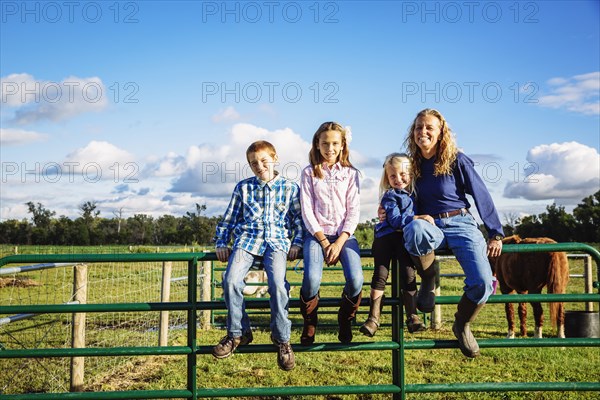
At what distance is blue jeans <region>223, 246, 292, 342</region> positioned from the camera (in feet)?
11.0

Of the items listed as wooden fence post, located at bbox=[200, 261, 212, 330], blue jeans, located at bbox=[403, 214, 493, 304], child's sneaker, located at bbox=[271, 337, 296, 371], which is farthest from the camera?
wooden fence post, located at bbox=[200, 261, 212, 330]

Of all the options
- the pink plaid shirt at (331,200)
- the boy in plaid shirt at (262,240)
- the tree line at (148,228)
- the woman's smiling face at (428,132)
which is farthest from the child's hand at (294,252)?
the tree line at (148,228)

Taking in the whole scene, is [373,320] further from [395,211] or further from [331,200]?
[331,200]

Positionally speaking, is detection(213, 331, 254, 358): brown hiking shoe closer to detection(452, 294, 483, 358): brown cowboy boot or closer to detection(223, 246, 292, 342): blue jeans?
detection(223, 246, 292, 342): blue jeans

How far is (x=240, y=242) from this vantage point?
3479 millimetres

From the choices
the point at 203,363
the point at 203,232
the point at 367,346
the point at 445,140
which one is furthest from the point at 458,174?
the point at 203,232

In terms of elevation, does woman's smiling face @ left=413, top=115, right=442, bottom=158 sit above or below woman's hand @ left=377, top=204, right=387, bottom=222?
above

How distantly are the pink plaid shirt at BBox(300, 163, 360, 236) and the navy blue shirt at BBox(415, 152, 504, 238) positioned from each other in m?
0.46

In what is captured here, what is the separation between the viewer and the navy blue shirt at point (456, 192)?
3.55m

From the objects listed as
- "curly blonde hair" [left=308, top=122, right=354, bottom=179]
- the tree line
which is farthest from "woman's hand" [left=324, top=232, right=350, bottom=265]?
the tree line

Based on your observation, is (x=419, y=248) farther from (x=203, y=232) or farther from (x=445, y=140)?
(x=203, y=232)

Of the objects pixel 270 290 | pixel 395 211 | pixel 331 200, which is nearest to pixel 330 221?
pixel 331 200

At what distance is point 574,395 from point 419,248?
287cm

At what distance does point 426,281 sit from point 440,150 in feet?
2.88
